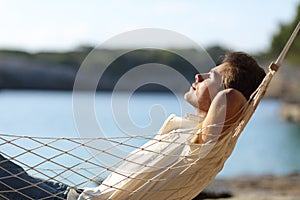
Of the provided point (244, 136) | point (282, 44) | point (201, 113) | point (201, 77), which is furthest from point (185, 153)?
point (282, 44)

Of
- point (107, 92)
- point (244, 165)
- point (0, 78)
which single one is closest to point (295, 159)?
point (244, 165)

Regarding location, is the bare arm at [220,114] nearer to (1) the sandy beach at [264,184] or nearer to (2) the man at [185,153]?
(2) the man at [185,153]

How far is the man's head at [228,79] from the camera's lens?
2.09m

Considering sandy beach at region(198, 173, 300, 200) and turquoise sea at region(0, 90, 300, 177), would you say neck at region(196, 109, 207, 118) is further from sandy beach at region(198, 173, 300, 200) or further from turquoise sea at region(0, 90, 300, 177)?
sandy beach at region(198, 173, 300, 200)

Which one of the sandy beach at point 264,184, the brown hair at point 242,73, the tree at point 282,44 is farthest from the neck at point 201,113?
the tree at point 282,44

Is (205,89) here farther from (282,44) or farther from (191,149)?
(282,44)

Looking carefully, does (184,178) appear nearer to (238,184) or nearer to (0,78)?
(238,184)

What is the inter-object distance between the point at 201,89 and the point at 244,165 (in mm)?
7049

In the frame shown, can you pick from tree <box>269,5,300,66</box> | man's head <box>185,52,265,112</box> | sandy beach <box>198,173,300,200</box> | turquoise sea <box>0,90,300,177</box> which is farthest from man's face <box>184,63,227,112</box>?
tree <box>269,5,300,66</box>

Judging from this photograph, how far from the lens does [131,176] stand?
2.01m

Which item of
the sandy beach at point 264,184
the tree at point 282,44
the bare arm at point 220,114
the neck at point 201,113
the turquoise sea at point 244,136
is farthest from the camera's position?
the tree at point 282,44

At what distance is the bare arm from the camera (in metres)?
2.00

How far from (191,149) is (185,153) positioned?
1.0 inches

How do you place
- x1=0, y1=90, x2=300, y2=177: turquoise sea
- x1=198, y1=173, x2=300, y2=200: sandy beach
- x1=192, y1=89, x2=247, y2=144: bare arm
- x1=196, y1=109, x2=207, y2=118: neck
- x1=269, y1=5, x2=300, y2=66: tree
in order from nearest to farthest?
x1=192, y1=89, x2=247, y2=144: bare arm < x1=196, y1=109, x2=207, y2=118: neck < x1=0, y1=90, x2=300, y2=177: turquoise sea < x1=198, y1=173, x2=300, y2=200: sandy beach < x1=269, y1=5, x2=300, y2=66: tree
